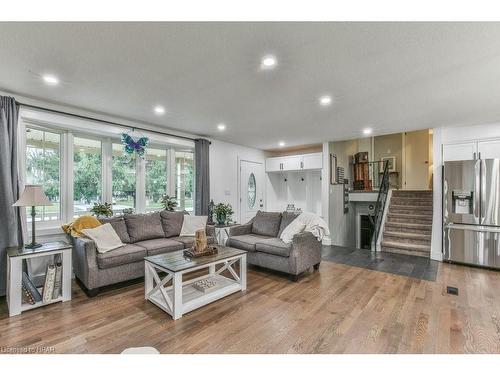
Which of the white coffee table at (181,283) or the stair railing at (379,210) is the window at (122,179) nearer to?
the white coffee table at (181,283)

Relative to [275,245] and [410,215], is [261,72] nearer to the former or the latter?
[275,245]

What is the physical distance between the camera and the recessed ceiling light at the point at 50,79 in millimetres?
2498

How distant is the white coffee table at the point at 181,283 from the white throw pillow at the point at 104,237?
26.6 inches

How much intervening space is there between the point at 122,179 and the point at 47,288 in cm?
199

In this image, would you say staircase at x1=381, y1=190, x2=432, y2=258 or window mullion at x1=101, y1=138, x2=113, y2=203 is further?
staircase at x1=381, y1=190, x2=432, y2=258

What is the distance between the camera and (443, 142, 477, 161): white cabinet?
13.9ft

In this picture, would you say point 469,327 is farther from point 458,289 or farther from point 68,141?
point 68,141

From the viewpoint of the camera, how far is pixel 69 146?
12.0ft

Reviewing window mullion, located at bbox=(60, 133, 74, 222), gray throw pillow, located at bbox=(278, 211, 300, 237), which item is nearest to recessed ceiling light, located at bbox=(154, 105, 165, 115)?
window mullion, located at bbox=(60, 133, 74, 222)

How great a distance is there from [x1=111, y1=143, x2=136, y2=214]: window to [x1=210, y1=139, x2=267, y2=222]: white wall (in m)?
1.65

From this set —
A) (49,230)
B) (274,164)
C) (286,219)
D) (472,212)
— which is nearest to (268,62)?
(286,219)

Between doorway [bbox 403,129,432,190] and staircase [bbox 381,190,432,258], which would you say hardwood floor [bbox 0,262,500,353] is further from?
doorway [bbox 403,129,432,190]

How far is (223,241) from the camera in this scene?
4.89m
